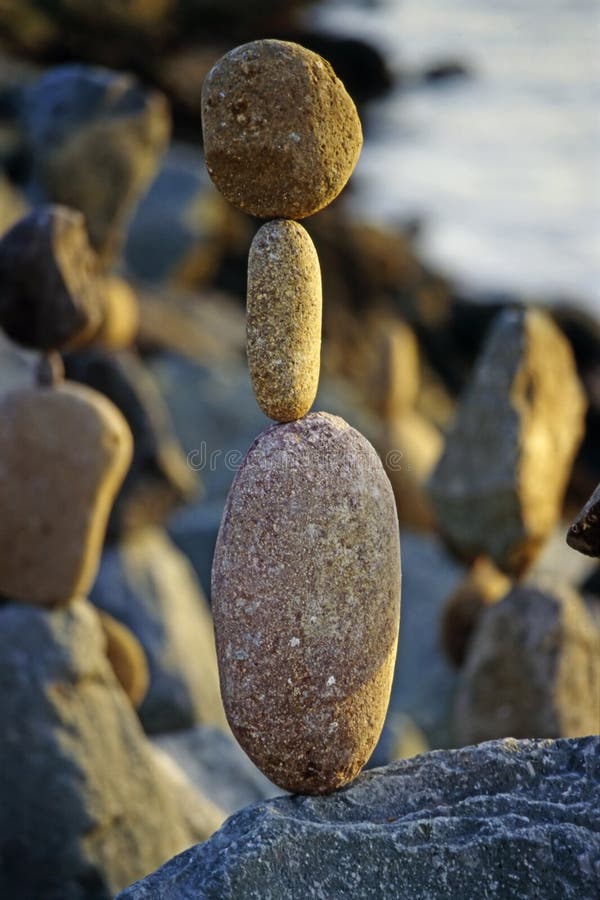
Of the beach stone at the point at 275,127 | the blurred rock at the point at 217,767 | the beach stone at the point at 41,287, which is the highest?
→ the beach stone at the point at 275,127

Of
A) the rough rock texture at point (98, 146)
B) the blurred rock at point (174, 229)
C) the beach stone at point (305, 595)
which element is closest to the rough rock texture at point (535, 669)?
the beach stone at point (305, 595)

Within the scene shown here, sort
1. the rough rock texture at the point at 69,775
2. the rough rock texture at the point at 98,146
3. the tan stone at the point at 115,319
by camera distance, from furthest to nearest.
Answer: the tan stone at the point at 115,319 → the rough rock texture at the point at 98,146 → the rough rock texture at the point at 69,775

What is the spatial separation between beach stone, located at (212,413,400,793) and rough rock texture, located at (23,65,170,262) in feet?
7.98

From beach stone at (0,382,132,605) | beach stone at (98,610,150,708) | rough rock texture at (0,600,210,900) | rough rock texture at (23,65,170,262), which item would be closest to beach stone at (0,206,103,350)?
beach stone at (0,382,132,605)

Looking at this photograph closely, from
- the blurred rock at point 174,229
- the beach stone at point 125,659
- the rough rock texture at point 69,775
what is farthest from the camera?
the blurred rock at point 174,229

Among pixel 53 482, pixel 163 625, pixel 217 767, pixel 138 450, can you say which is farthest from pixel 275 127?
pixel 163 625

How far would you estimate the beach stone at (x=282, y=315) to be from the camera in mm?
2121

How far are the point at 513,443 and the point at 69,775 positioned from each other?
5.54 feet

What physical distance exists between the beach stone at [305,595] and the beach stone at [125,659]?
1460 mm

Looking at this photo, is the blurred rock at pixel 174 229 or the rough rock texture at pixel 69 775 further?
the blurred rock at pixel 174 229

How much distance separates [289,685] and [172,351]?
19.3 ft

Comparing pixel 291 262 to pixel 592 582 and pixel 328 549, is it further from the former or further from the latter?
pixel 592 582

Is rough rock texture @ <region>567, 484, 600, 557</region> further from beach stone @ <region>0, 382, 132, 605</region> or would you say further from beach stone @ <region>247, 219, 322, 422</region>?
beach stone @ <region>0, 382, 132, 605</region>

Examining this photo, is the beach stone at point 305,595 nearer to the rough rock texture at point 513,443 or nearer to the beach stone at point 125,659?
the beach stone at point 125,659
